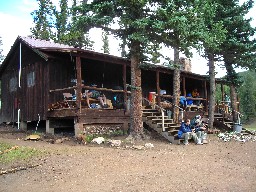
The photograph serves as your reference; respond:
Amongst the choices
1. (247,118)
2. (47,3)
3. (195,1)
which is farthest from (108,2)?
(247,118)

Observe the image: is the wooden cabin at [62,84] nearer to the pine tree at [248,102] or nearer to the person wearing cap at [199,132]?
the person wearing cap at [199,132]

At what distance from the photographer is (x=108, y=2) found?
12.5m

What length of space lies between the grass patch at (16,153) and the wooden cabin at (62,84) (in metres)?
3.39

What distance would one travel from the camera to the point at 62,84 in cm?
1653

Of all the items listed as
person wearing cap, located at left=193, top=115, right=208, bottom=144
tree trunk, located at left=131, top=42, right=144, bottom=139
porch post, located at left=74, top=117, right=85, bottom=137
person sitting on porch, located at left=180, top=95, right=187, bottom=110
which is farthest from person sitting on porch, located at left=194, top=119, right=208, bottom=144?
porch post, located at left=74, top=117, right=85, bottom=137

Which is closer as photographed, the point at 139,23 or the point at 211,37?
the point at 139,23

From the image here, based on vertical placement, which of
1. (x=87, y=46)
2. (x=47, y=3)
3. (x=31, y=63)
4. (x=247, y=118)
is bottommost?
(x=247, y=118)

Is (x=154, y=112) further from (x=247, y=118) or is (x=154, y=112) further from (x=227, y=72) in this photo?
(x=247, y=118)

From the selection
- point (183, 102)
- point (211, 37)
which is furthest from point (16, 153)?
point (183, 102)

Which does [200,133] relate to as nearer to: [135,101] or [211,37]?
[135,101]

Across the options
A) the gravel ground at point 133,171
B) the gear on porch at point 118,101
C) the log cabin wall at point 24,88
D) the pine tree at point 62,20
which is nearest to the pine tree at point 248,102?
the pine tree at point 62,20

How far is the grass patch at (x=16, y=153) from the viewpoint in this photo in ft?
32.0

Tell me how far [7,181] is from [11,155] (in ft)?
7.93

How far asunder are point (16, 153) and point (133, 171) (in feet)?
14.3
